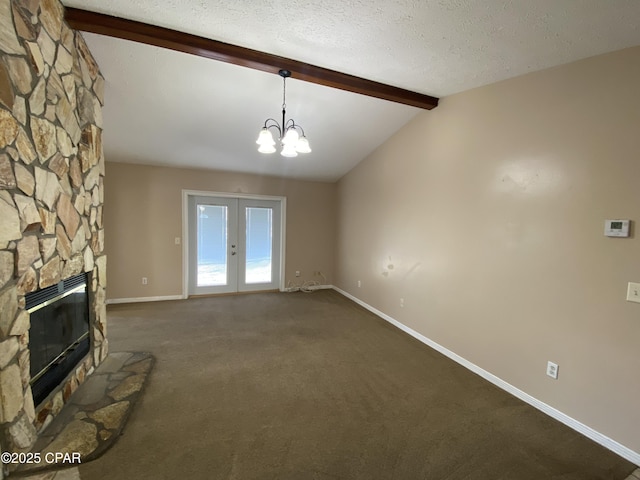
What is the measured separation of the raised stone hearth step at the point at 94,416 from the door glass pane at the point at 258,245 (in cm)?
294

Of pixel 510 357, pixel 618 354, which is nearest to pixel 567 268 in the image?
pixel 618 354

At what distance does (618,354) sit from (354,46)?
293 centimetres

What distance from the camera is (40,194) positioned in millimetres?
1804

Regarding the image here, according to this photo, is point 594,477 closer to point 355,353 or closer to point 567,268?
point 567,268

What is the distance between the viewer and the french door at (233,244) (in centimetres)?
515

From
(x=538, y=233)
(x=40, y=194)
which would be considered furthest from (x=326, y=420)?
(x=40, y=194)

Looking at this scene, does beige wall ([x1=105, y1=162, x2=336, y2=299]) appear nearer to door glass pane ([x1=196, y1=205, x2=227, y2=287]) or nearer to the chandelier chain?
door glass pane ([x1=196, y1=205, x2=227, y2=287])

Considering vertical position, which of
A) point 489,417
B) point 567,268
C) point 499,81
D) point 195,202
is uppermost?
point 499,81

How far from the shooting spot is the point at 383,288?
169 inches

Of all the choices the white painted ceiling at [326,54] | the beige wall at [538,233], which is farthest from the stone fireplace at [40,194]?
the beige wall at [538,233]

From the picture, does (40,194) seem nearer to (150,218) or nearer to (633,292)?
(150,218)

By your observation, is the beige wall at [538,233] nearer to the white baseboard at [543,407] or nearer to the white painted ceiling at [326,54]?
the white baseboard at [543,407]

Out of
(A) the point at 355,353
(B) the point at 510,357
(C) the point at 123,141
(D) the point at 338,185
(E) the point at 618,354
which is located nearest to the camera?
(E) the point at 618,354

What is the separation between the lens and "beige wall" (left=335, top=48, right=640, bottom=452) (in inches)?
71.8
